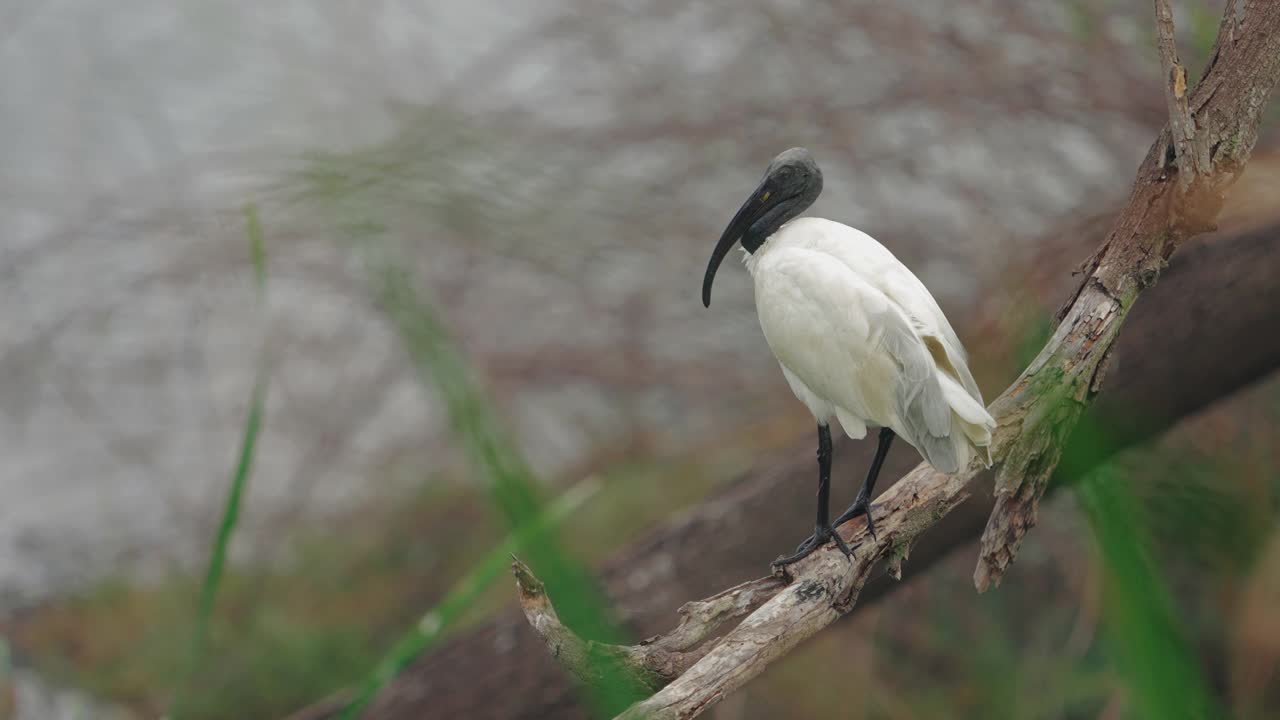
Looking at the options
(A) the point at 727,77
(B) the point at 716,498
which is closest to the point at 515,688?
(B) the point at 716,498

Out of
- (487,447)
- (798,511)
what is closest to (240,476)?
(487,447)

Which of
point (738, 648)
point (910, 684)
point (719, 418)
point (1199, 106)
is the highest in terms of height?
point (1199, 106)

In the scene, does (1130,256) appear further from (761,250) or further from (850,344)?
(761,250)

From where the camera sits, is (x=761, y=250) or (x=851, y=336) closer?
(x=851, y=336)

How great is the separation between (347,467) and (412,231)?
2.81 feet

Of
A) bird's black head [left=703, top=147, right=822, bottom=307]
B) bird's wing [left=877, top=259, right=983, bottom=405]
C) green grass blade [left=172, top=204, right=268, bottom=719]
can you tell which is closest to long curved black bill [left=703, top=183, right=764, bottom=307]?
bird's black head [left=703, top=147, right=822, bottom=307]

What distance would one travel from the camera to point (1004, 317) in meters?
2.08

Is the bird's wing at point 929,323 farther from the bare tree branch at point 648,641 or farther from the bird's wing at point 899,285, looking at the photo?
the bare tree branch at point 648,641

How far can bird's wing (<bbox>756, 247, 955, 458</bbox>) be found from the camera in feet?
3.10

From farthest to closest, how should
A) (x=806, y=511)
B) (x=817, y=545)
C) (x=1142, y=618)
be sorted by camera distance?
(x=806, y=511) < (x=817, y=545) < (x=1142, y=618)

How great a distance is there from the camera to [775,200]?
118 centimetres

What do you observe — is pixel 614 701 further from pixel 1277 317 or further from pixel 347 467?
pixel 347 467

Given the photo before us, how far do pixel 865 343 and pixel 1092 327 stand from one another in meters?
0.20

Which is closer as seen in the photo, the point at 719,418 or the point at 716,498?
the point at 716,498
